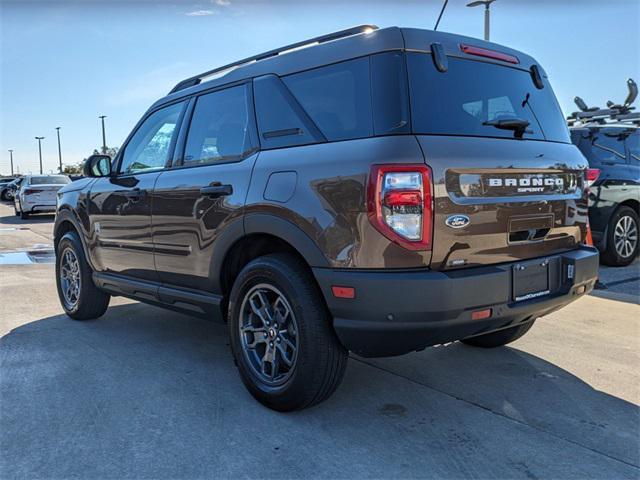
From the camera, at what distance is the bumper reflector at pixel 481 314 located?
8.84ft

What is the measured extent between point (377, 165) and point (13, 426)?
240 cm

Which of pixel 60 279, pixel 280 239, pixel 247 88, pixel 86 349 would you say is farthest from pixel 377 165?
pixel 60 279

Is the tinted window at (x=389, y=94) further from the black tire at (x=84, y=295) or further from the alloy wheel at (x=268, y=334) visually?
the black tire at (x=84, y=295)

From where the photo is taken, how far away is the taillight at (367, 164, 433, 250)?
2598 mm

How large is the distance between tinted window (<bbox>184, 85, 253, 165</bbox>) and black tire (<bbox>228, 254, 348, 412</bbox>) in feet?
2.61

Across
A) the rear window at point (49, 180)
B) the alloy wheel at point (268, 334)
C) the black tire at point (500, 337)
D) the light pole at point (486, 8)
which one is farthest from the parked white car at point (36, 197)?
the black tire at point (500, 337)

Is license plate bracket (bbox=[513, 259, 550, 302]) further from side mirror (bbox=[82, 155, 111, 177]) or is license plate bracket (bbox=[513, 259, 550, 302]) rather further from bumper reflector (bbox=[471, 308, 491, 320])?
side mirror (bbox=[82, 155, 111, 177])

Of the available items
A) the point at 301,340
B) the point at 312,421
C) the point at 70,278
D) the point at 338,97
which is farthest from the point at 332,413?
the point at 70,278

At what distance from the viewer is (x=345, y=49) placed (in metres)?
3.02

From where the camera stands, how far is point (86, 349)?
4383 mm

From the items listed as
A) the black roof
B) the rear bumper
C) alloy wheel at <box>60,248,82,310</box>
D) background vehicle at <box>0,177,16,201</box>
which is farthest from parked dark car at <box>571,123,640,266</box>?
background vehicle at <box>0,177,16,201</box>

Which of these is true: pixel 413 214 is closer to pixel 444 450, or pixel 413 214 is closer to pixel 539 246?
pixel 539 246

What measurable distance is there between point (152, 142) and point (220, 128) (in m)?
0.98

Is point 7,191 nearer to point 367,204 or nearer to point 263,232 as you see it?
point 263,232
